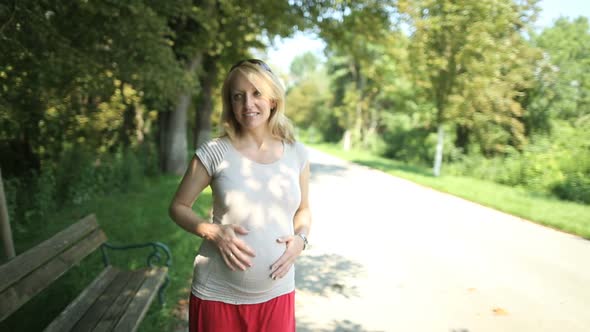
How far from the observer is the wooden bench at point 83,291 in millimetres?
2715

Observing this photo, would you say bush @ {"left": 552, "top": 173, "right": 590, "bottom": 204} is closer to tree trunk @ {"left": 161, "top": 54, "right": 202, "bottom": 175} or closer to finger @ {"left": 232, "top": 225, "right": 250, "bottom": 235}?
tree trunk @ {"left": 161, "top": 54, "right": 202, "bottom": 175}

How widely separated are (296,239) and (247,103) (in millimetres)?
657

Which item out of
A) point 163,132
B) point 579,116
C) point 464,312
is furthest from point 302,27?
point 579,116

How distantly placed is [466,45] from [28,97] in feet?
41.6

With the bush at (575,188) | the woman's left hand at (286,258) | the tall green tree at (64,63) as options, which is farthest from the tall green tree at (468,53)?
the woman's left hand at (286,258)

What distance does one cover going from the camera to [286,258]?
6.20 ft

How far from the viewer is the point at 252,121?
1900 mm

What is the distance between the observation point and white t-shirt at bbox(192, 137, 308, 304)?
1.84 meters

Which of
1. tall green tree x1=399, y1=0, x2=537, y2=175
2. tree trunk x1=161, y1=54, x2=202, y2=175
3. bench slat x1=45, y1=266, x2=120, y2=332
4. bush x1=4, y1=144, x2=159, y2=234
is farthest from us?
tall green tree x1=399, y1=0, x2=537, y2=175

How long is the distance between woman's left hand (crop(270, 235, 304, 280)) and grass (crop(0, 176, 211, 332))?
2.28 meters

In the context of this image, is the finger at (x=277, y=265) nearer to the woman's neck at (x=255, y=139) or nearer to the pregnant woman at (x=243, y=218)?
the pregnant woman at (x=243, y=218)

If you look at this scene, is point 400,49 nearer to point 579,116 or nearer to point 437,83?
point 437,83

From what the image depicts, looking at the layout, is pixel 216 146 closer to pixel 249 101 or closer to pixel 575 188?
pixel 249 101

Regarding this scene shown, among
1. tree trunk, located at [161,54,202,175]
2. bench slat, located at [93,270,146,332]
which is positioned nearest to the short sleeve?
bench slat, located at [93,270,146,332]
